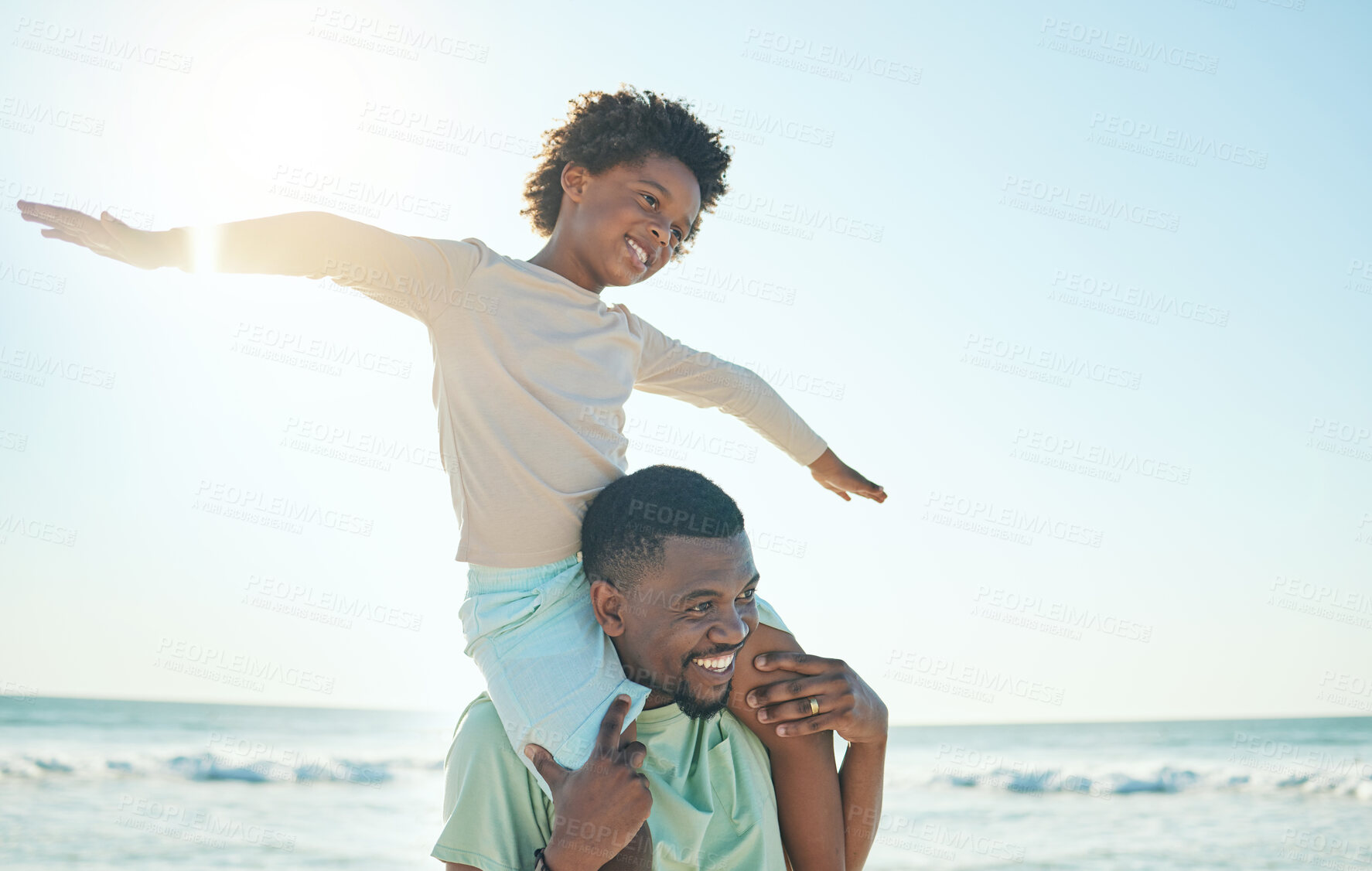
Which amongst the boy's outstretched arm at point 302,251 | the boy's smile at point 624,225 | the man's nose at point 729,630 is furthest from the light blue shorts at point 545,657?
the boy's smile at point 624,225

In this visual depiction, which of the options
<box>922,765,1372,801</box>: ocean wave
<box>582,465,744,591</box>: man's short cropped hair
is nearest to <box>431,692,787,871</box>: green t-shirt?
<box>582,465,744,591</box>: man's short cropped hair

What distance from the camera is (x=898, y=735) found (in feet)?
78.8

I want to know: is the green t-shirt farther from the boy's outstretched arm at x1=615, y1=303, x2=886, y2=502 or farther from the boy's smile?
the boy's smile

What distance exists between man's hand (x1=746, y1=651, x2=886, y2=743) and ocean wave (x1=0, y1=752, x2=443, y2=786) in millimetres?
12427

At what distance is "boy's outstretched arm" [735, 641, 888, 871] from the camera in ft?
9.36

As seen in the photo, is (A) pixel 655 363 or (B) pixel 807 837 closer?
(B) pixel 807 837

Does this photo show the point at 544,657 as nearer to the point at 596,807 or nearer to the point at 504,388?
the point at 596,807

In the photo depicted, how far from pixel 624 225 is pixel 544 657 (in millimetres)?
1325

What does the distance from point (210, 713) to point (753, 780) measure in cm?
2025

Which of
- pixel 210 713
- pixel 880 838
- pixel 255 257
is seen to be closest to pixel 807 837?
pixel 255 257

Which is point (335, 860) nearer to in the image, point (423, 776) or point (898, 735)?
point (423, 776)

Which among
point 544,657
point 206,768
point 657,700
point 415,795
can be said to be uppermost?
point 544,657

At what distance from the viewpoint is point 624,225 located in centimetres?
304

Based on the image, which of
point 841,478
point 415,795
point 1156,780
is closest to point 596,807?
point 841,478
